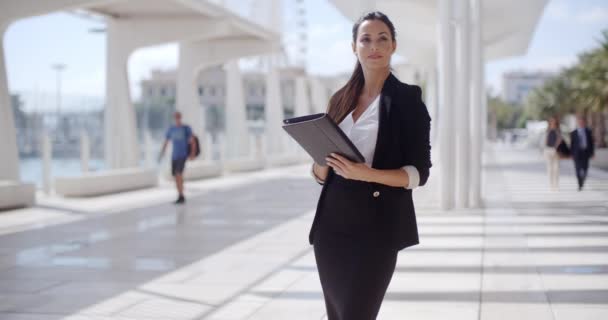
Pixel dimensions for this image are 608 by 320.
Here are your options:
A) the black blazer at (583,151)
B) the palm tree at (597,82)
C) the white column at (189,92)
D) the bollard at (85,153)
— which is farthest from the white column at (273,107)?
the black blazer at (583,151)

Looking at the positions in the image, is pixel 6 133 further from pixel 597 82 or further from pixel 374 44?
pixel 597 82

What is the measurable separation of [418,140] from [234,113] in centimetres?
2510

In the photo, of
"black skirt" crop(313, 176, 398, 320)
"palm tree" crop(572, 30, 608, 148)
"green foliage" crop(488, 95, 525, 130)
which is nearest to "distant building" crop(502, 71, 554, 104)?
"green foliage" crop(488, 95, 525, 130)

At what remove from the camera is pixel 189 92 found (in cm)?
2316

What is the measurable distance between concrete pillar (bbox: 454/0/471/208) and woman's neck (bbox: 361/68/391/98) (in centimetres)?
954

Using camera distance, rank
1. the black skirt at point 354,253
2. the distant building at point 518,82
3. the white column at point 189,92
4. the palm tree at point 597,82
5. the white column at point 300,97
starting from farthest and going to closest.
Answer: the distant building at point 518,82, the white column at point 300,97, the palm tree at point 597,82, the white column at point 189,92, the black skirt at point 354,253

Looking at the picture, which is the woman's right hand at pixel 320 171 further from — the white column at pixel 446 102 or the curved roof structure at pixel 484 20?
the curved roof structure at pixel 484 20

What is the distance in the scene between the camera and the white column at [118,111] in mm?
18562

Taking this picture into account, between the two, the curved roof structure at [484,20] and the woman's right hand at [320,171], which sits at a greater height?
the curved roof structure at [484,20]

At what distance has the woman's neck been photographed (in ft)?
9.79

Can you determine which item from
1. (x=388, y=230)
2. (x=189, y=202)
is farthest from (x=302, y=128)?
(x=189, y=202)

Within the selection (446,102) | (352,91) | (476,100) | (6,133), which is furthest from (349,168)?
(6,133)

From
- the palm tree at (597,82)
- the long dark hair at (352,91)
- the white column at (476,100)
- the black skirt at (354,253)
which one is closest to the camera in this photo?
the black skirt at (354,253)

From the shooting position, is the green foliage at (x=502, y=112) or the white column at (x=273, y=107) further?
the green foliage at (x=502, y=112)
